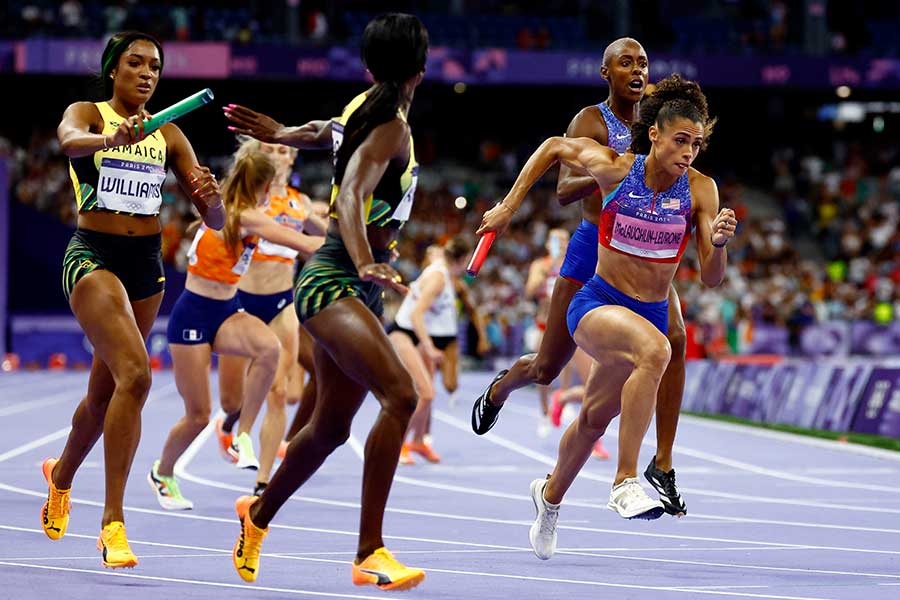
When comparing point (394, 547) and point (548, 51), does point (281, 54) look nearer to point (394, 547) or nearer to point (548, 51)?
point (548, 51)

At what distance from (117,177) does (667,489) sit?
300 cm

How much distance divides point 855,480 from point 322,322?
20.6 ft

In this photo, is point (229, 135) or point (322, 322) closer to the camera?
point (322, 322)

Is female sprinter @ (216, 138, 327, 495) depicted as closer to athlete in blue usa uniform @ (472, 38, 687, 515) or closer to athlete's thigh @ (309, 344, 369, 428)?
athlete in blue usa uniform @ (472, 38, 687, 515)

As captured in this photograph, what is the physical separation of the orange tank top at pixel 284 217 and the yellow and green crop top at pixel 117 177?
2.90 meters

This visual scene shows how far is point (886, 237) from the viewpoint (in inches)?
1314

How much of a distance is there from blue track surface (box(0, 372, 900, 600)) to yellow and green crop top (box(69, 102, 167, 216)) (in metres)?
1.64

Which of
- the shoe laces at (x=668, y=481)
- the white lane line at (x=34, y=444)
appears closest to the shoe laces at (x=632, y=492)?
the shoe laces at (x=668, y=481)

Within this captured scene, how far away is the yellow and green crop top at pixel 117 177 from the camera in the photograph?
6.39 m

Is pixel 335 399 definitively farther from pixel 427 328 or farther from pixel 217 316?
pixel 427 328

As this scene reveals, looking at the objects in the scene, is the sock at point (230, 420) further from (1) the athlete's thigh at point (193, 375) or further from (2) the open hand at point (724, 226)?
(2) the open hand at point (724, 226)

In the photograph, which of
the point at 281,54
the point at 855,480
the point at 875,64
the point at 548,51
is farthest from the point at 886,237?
the point at 855,480

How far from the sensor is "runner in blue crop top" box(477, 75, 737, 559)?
20.4 feet

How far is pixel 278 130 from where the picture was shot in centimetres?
623
